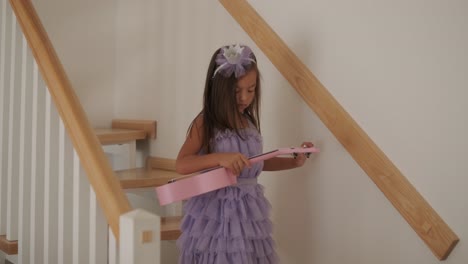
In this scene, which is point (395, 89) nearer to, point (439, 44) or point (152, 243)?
point (439, 44)

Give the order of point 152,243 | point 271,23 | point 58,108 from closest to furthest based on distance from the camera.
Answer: point 152,243 < point 58,108 < point 271,23

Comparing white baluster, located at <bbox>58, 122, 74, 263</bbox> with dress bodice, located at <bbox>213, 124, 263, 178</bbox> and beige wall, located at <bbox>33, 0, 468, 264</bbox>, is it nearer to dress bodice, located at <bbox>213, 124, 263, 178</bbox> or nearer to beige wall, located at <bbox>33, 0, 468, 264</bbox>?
dress bodice, located at <bbox>213, 124, 263, 178</bbox>

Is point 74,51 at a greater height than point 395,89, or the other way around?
point 74,51

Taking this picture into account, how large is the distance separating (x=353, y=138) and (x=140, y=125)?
1374 mm

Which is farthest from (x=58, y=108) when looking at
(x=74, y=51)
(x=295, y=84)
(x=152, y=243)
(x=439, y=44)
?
(x=74, y=51)

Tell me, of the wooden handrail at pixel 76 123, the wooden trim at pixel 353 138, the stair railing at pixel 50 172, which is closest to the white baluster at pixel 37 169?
the stair railing at pixel 50 172

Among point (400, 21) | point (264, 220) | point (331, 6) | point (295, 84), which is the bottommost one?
point (264, 220)

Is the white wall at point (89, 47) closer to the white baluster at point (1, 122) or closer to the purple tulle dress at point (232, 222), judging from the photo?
the white baluster at point (1, 122)

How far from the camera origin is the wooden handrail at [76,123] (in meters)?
1.16

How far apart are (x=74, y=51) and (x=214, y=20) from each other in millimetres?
1018

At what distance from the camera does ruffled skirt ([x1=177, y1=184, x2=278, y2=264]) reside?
158 centimetres

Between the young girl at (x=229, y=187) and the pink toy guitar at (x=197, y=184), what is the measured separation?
2.2 inches

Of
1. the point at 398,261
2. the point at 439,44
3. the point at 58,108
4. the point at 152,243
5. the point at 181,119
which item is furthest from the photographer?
the point at 181,119

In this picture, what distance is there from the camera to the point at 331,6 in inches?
71.1
